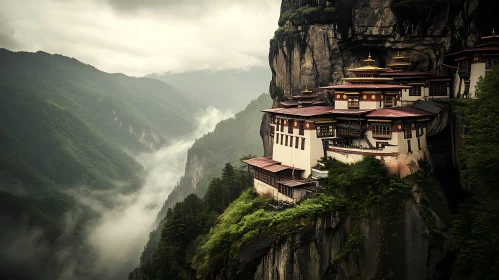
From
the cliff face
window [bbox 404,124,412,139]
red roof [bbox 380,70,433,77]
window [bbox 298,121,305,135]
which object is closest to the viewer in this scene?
the cliff face

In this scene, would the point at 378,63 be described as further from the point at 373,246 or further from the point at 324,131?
the point at 373,246

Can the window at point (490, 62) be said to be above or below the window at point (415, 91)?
above

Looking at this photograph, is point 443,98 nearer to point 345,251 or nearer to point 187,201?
point 345,251

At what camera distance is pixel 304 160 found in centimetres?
4712

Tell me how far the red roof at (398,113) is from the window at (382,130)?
3.62ft

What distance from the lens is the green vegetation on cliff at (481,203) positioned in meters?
31.9

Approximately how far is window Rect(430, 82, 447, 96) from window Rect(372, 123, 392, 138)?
1223cm

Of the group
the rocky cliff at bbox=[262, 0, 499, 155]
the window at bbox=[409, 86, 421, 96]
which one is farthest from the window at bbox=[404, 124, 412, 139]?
the rocky cliff at bbox=[262, 0, 499, 155]

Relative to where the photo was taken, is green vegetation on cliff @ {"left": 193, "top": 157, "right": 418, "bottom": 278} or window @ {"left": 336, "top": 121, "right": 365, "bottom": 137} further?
window @ {"left": 336, "top": 121, "right": 365, "bottom": 137}

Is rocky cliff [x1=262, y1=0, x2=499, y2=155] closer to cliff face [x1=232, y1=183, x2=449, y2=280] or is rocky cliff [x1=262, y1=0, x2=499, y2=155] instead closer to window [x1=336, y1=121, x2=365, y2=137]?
window [x1=336, y1=121, x2=365, y2=137]

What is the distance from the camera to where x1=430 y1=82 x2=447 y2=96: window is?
4938 cm

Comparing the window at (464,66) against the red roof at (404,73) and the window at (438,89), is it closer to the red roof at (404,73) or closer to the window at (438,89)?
the window at (438,89)

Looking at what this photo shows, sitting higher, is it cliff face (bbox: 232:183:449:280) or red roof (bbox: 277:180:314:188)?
red roof (bbox: 277:180:314:188)

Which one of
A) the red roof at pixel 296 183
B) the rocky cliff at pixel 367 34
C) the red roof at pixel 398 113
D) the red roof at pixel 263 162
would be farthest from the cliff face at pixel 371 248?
the rocky cliff at pixel 367 34
